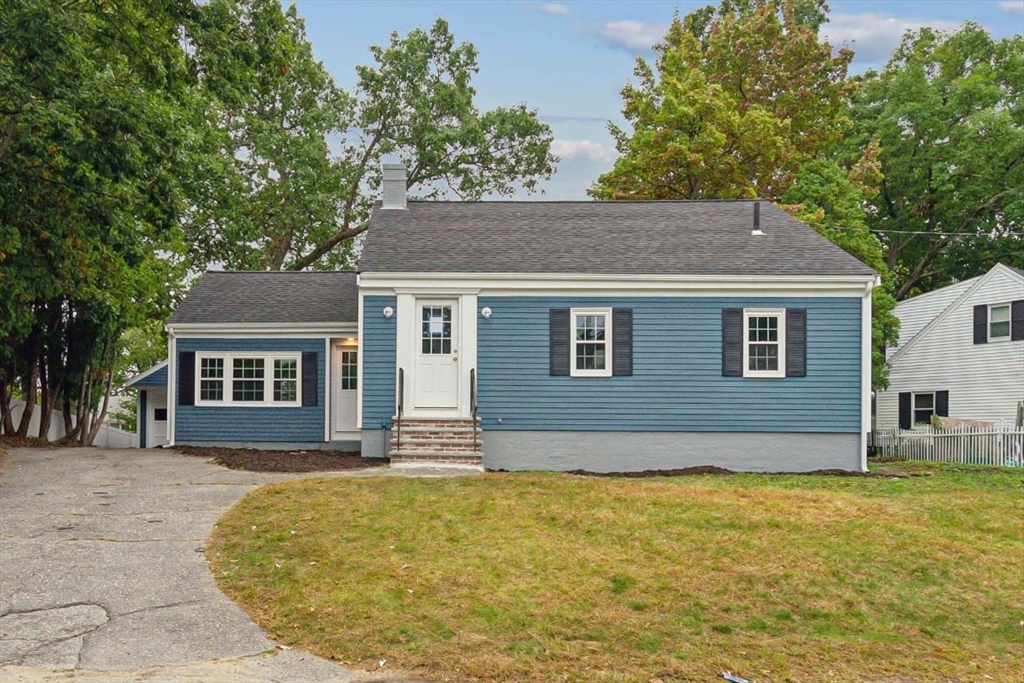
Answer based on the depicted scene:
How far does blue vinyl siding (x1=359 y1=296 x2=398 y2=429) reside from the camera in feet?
55.5

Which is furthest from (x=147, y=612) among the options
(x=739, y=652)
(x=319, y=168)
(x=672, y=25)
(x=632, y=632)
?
(x=672, y=25)

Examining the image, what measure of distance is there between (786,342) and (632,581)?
8749 millimetres

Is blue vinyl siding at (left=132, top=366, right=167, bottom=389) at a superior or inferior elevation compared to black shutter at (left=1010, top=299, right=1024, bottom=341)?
inferior

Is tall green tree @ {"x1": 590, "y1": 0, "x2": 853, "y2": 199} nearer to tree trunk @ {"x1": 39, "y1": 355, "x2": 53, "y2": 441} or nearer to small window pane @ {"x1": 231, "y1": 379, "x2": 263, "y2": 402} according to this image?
small window pane @ {"x1": 231, "y1": 379, "x2": 263, "y2": 402}

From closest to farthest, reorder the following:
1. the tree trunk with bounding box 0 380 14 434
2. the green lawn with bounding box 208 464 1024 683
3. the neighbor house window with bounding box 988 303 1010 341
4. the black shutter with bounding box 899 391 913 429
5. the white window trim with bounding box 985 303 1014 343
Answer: the green lawn with bounding box 208 464 1024 683, the tree trunk with bounding box 0 380 14 434, the white window trim with bounding box 985 303 1014 343, the neighbor house window with bounding box 988 303 1010 341, the black shutter with bounding box 899 391 913 429

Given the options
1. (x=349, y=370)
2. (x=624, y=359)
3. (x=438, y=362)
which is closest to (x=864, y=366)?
(x=624, y=359)

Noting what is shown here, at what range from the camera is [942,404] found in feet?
93.8

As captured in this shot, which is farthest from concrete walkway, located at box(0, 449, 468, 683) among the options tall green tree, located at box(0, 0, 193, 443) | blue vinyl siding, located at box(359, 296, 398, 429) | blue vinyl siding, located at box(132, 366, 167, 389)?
blue vinyl siding, located at box(132, 366, 167, 389)

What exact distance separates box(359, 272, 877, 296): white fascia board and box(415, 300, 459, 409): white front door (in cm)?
39

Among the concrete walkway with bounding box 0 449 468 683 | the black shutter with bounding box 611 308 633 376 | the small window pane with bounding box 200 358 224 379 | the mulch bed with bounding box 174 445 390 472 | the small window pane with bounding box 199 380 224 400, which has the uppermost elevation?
the black shutter with bounding box 611 308 633 376

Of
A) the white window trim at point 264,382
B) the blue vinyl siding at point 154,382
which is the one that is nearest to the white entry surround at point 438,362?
the white window trim at point 264,382

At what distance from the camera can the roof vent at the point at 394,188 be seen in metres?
20.3

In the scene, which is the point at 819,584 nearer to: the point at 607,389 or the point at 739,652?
the point at 739,652

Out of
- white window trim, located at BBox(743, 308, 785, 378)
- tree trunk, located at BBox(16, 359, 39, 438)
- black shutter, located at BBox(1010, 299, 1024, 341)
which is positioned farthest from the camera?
black shutter, located at BBox(1010, 299, 1024, 341)
